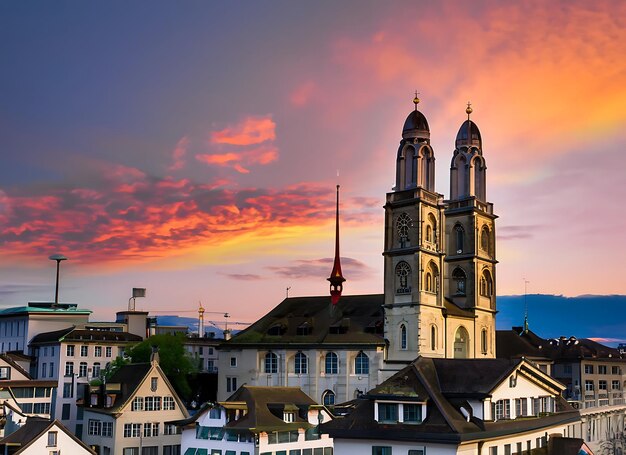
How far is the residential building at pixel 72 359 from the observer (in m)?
109

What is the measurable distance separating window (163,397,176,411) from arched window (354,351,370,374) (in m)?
23.2

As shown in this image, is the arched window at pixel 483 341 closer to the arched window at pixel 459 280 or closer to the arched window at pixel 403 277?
the arched window at pixel 459 280

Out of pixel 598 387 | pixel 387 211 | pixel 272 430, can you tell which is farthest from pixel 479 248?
pixel 272 430

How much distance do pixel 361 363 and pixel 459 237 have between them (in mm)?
22078

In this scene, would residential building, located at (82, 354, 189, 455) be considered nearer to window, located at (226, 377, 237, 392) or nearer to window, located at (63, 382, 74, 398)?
window, located at (63, 382, 74, 398)

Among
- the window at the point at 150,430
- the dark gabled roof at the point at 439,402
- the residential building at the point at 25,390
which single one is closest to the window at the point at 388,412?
the dark gabled roof at the point at 439,402

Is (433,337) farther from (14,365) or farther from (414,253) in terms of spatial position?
(14,365)

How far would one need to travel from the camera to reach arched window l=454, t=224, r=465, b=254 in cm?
11794

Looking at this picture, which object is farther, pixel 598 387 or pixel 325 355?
pixel 598 387

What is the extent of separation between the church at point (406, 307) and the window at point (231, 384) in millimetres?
130

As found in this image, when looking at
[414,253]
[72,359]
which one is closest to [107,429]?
[72,359]

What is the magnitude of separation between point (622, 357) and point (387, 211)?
2330 inches

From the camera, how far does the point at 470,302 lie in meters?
116

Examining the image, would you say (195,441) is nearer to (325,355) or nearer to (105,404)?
(105,404)
